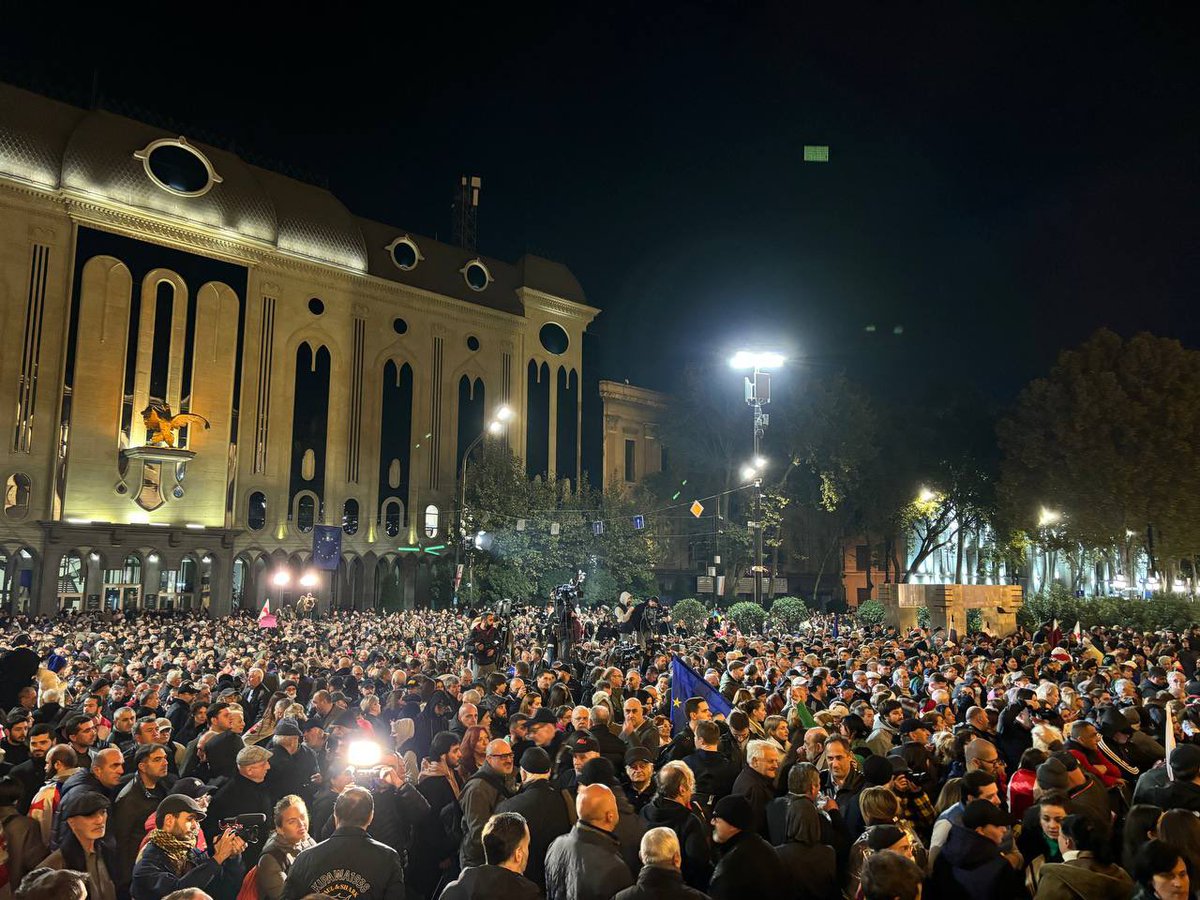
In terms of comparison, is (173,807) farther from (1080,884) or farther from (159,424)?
(159,424)

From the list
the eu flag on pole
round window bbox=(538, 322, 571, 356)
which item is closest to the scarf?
the eu flag on pole

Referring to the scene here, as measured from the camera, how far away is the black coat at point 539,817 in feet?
18.6

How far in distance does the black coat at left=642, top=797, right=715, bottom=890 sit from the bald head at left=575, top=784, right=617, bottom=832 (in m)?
0.65

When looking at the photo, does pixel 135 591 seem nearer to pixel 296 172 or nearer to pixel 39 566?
pixel 39 566

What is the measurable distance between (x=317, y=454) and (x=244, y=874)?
1628 inches

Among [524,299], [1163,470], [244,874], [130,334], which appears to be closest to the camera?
[244,874]

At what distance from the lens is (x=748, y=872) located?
15.5ft

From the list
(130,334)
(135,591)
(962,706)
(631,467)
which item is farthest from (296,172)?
(962,706)

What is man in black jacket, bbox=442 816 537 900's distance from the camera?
4.33m

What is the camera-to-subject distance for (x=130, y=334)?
38.6 metres

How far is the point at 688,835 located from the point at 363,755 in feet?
7.62

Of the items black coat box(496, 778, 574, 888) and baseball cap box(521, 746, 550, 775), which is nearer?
black coat box(496, 778, 574, 888)

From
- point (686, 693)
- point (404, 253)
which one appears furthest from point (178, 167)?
point (686, 693)

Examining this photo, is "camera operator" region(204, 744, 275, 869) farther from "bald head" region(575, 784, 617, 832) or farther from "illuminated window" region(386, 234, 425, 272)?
"illuminated window" region(386, 234, 425, 272)
